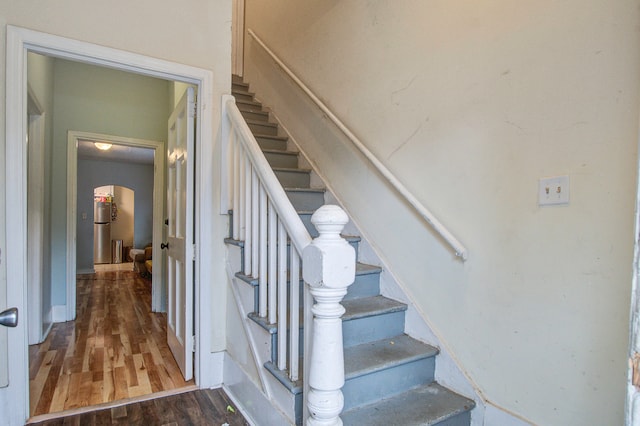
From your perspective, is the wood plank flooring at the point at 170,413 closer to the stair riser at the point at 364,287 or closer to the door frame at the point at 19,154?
the door frame at the point at 19,154

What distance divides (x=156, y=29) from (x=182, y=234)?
4.14ft

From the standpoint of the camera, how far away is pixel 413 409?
1.58 m

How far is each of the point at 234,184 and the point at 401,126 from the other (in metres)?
1.07

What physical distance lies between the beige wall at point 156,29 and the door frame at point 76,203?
2.19m

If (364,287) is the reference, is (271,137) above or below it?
above

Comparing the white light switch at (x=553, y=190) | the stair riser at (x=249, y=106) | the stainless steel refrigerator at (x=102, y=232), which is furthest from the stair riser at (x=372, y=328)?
the stainless steel refrigerator at (x=102, y=232)

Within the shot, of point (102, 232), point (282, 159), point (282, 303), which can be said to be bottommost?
point (102, 232)

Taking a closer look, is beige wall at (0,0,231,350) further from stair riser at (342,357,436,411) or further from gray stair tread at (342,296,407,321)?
stair riser at (342,357,436,411)

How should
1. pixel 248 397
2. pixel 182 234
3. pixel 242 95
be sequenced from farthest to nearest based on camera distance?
pixel 242 95 → pixel 182 234 → pixel 248 397

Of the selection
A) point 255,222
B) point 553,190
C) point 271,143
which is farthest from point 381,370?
point 271,143

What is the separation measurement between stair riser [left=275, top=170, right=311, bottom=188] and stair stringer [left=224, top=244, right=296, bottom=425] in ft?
2.58

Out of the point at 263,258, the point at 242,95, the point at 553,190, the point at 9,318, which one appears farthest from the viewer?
the point at 242,95

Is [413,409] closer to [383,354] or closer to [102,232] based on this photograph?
[383,354]

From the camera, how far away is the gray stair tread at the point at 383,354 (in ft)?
5.26
